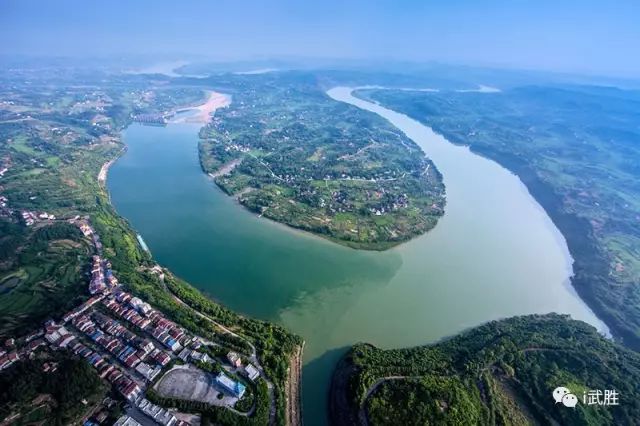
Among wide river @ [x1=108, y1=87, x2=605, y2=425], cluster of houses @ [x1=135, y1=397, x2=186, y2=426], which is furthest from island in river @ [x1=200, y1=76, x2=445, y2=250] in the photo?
cluster of houses @ [x1=135, y1=397, x2=186, y2=426]

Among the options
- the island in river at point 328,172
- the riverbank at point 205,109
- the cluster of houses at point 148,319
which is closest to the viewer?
the cluster of houses at point 148,319

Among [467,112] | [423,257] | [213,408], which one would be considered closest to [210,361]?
[213,408]

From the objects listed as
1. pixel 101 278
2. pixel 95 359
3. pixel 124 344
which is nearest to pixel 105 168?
pixel 101 278

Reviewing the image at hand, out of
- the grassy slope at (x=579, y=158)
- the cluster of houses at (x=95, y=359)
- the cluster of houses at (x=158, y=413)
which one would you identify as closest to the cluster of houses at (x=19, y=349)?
the cluster of houses at (x=95, y=359)

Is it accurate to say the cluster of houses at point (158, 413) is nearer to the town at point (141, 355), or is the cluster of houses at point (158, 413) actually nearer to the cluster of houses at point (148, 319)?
the town at point (141, 355)

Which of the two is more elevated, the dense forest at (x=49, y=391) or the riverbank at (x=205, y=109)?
the riverbank at (x=205, y=109)

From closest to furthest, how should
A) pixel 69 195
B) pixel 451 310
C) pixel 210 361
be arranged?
pixel 210 361 → pixel 451 310 → pixel 69 195

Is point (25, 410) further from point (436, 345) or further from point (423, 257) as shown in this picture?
point (423, 257)

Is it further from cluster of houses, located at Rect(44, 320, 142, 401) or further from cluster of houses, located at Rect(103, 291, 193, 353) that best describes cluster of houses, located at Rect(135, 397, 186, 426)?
cluster of houses, located at Rect(103, 291, 193, 353)
